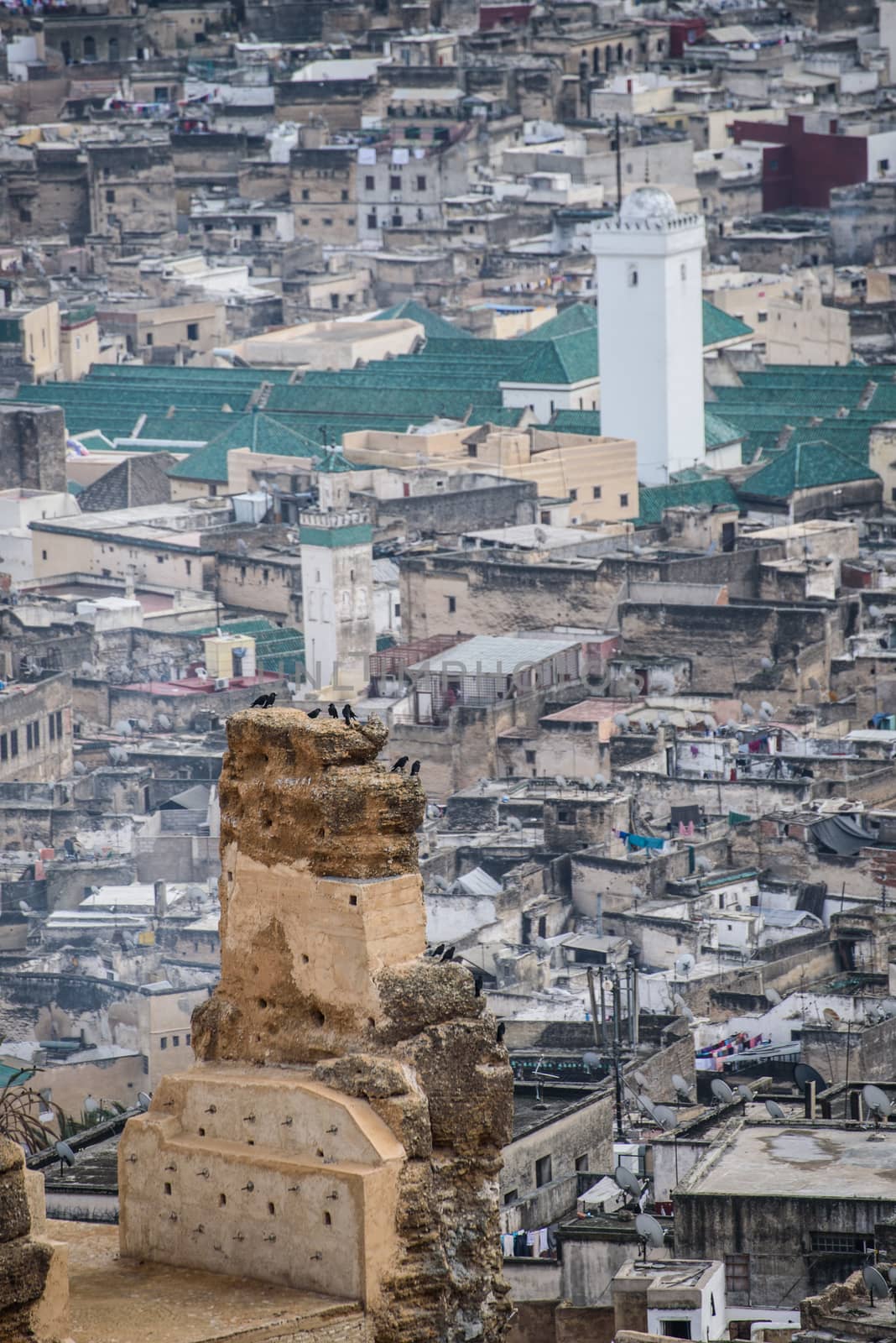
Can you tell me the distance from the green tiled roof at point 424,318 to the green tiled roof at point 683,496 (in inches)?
560

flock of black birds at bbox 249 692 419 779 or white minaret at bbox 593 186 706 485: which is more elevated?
flock of black birds at bbox 249 692 419 779

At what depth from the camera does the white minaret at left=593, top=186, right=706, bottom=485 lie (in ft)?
234

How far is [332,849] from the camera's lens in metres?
21.2

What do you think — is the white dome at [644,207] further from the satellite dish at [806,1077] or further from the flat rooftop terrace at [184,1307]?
the flat rooftop terrace at [184,1307]

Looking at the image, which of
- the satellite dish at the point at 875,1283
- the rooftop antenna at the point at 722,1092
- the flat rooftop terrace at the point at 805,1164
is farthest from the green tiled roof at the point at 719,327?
the satellite dish at the point at 875,1283

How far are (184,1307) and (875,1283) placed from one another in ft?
19.5

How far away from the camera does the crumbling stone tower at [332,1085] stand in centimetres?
2075

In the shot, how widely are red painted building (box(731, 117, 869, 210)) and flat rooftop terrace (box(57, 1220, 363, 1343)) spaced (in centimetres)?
7586

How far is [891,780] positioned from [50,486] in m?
25.1

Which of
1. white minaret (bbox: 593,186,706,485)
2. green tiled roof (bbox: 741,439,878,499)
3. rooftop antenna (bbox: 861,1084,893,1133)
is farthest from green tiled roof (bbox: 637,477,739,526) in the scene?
rooftop antenna (bbox: 861,1084,893,1133)

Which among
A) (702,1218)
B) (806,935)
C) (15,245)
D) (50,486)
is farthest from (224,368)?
(702,1218)

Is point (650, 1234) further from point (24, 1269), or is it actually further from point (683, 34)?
point (683, 34)

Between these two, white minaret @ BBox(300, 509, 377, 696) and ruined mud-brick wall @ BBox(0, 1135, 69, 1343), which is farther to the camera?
white minaret @ BBox(300, 509, 377, 696)

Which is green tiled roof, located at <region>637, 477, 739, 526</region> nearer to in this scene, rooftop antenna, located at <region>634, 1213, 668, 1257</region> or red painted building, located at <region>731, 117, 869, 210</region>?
red painted building, located at <region>731, 117, 869, 210</region>
